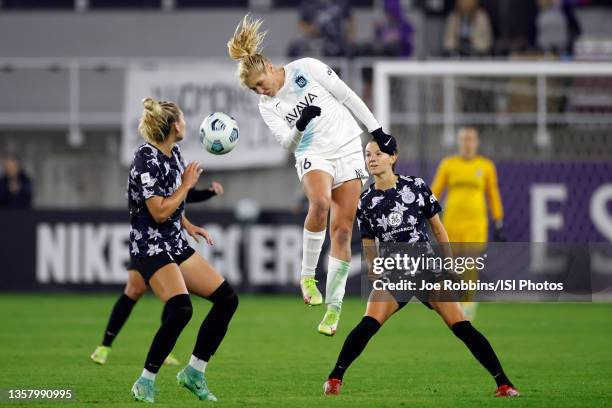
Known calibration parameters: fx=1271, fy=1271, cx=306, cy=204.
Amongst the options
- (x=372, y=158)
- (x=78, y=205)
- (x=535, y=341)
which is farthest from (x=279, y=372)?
(x=78, y=205)

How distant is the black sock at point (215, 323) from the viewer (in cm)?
898

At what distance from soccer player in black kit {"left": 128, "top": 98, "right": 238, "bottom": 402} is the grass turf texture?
258 mm

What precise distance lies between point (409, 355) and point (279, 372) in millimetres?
1887

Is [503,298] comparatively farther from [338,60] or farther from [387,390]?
[338,60]

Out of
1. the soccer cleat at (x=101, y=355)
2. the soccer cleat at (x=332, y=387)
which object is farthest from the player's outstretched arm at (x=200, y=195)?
the soccer cleat at (x=101, y=355)

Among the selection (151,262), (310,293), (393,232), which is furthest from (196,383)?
(393,232)

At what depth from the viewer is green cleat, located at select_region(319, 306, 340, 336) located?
9.57 m

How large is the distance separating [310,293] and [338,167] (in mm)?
1036

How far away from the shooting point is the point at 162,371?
36.5 feet

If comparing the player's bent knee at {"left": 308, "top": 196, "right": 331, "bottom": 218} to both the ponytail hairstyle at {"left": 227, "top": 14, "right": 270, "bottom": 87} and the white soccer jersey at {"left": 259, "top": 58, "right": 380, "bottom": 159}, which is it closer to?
the white soccer jersey at {"left": 259, "top": 58, "right": 380, "bottom": 159}

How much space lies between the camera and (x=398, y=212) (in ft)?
29.7

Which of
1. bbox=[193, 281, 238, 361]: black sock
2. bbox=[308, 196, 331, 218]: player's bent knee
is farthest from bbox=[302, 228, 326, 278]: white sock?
bbox=[193, 281, 238, 361]: black sock

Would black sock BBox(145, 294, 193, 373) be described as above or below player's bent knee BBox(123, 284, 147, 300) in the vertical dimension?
above

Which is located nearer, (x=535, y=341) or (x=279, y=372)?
(x=279, y=372)
